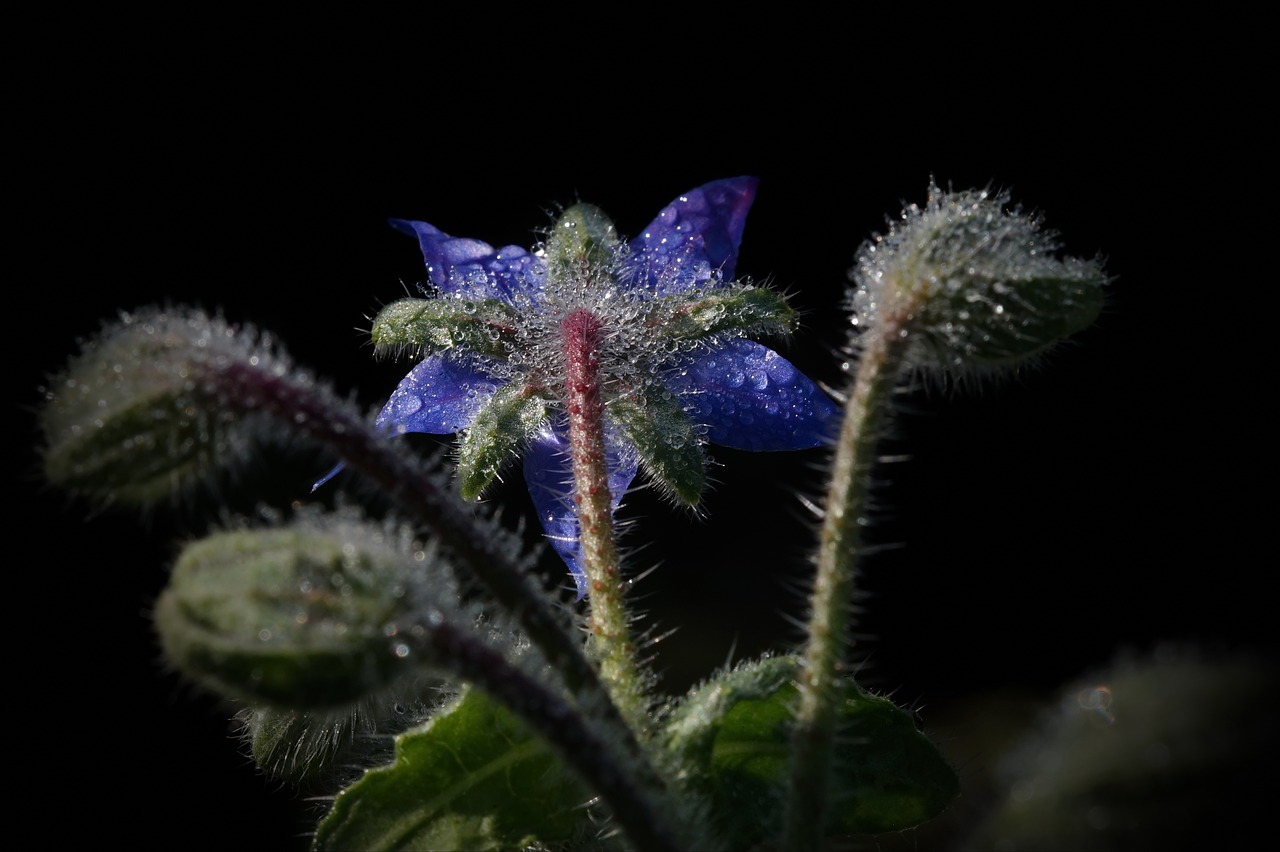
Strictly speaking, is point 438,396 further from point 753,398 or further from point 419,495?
point 419,495

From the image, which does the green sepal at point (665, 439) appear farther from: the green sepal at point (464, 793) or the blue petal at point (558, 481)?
the green sepal at point (464, 793)

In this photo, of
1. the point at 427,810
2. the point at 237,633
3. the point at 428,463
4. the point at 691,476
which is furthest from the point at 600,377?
the point at 237,633

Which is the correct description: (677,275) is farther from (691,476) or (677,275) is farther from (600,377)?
(691,476)

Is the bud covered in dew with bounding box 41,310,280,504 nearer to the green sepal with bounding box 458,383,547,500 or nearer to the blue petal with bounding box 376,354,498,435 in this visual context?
the green sepal with bounding box 458,383,547,500

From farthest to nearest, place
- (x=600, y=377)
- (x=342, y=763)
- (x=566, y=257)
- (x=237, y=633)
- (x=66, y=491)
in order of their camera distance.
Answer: (x=566, y=257)
(x=600, y=377)
(x=342, y=763)
(x=66, y=491)
(x=237, y=633)

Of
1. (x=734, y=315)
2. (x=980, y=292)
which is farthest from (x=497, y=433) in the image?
(x=980, y=292)
